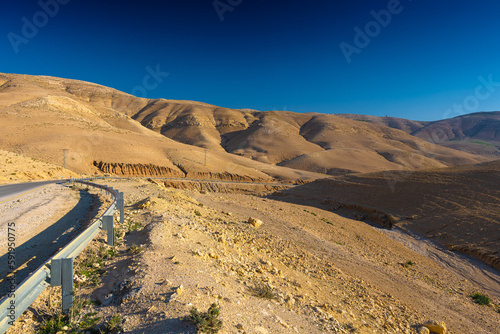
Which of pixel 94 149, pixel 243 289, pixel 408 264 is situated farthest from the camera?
pixel 94 149

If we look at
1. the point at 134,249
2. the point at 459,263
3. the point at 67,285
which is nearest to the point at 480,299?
the point at 459,263

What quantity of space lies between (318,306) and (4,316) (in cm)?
526

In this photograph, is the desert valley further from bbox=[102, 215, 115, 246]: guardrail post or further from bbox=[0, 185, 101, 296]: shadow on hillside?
bbox=[102, 215, 115, 246]: guardrail post

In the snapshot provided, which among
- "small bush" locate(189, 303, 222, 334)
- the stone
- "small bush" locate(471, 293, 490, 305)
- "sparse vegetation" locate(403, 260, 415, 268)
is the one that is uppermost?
"small bush" locate(189, 303, 222, 334)

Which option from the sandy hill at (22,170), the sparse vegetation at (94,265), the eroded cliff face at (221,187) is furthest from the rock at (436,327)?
the eroded cliff face at (221,187)

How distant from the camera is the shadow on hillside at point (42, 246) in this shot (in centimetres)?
529

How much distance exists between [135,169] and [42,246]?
140 feet

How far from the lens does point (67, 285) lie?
3.71 metres

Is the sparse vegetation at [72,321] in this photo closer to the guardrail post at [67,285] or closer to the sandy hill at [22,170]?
the guardrail post at [67,285]

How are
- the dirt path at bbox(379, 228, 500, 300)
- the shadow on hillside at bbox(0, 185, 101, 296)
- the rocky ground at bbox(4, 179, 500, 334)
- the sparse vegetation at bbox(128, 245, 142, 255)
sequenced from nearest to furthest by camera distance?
the rocky ground at bbox(4, 179, 500, 334), the shadow on hillside at bbox(0, 185, 101, 296), the sparse vegetation at bbox(128, 245, 142, 255), the dirt path at bbox(379, 228, 500, 300)

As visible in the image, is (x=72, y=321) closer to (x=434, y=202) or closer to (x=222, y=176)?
(x=434, y=202)

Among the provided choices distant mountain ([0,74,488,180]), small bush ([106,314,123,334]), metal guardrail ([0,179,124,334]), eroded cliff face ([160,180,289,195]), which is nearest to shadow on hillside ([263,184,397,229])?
eroded cliff face ([160,180,289,195])

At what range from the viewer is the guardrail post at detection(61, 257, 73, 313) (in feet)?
12.2

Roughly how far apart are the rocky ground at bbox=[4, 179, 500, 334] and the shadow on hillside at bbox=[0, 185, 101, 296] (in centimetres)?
110
